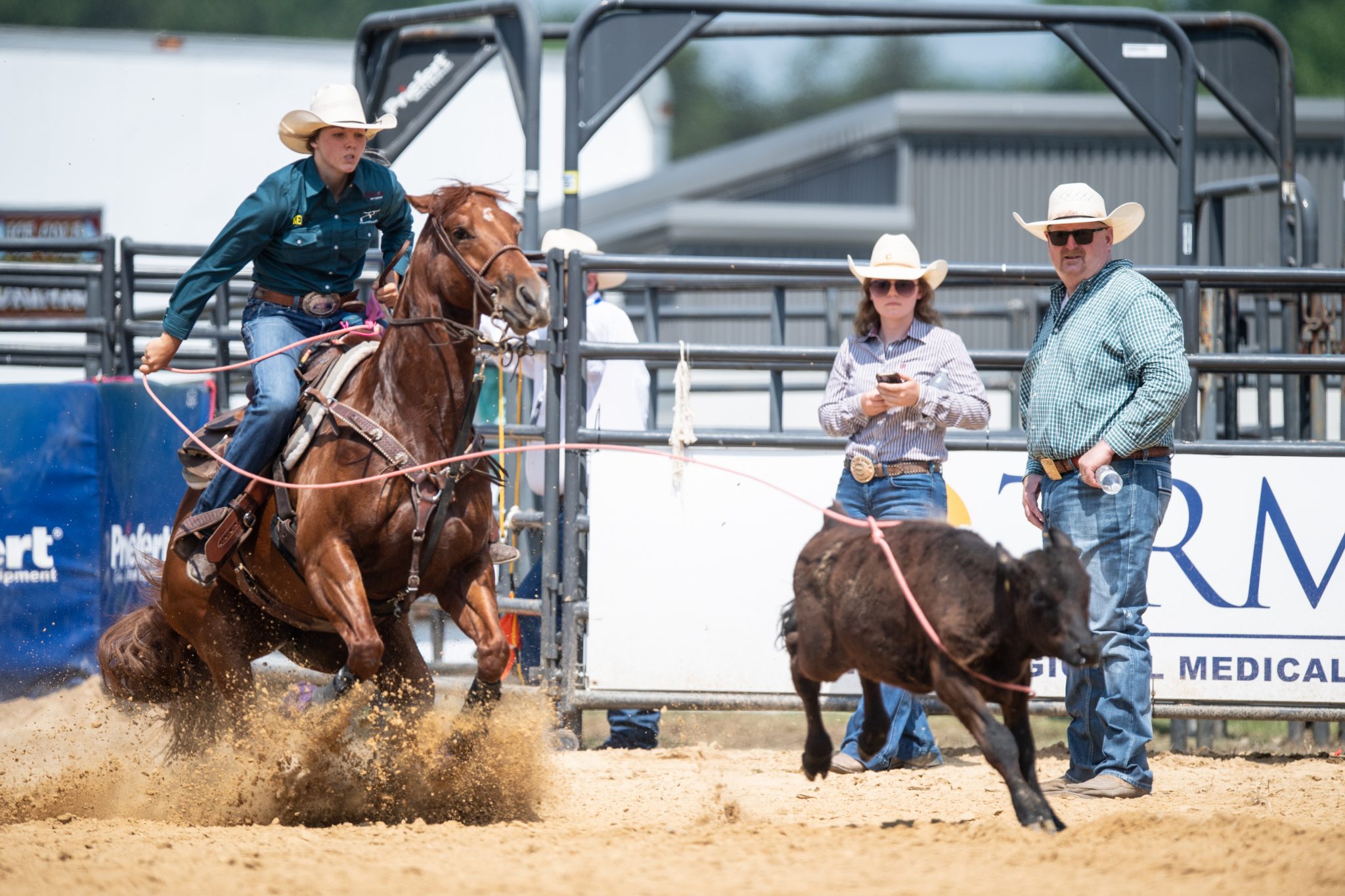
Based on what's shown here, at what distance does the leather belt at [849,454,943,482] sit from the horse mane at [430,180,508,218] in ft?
5.66

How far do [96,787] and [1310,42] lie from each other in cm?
5828

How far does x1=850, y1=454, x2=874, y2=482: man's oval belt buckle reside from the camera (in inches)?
220

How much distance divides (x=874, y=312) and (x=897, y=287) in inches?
6.4

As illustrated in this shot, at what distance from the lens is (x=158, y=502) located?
786 centimetres

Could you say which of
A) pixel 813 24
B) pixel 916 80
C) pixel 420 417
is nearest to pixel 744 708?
pixel 420 417

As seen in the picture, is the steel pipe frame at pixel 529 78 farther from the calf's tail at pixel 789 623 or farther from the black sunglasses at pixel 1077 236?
the calf's tail at pixel 789 623

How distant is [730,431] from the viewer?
695 cm

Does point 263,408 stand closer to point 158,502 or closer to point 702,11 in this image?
point 158,502

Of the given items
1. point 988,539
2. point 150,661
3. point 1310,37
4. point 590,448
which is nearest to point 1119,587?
point 988,539

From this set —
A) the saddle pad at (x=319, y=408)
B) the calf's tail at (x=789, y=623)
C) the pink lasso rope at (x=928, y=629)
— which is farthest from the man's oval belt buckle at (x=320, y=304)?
the pink lasso rope at (x=928, y=629)

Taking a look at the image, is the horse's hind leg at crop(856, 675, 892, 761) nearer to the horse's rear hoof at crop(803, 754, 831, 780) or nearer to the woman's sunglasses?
the horse's rear hoof at crop(803, 754, 831, 780)

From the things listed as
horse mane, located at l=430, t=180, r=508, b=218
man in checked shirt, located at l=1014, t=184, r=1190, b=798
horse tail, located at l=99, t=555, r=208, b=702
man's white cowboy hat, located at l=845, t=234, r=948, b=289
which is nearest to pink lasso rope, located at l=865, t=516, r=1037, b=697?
man in checked shirt, located at l=1014, t=184, r=1190, b=798

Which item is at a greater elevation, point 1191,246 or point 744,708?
point 1191,246

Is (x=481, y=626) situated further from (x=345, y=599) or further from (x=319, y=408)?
(x=319, y=408)
